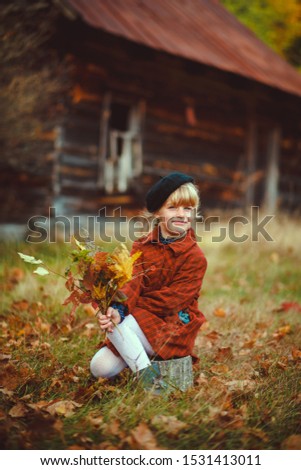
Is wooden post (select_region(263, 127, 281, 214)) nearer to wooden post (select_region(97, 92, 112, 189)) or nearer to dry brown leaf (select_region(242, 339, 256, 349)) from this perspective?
wooden post (select_region(97, 92, 112, 189))

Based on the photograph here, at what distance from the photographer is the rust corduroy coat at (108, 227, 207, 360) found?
8.41 ft

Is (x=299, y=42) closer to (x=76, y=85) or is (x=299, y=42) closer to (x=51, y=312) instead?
(x=76, y=85)

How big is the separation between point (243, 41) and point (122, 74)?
4347 millimetres

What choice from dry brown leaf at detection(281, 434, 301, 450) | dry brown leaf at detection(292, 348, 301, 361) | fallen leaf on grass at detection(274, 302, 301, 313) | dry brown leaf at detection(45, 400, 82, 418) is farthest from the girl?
fallen leaf on grass at detection(274, 302, 301, 313)

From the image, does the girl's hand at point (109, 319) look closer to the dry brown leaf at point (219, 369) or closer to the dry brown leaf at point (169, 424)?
the dry brown leaf at point (169, 424)

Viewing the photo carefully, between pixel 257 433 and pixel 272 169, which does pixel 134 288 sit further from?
pixel 272 169

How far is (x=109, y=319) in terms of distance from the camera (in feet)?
7.89

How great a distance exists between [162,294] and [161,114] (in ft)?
25.2

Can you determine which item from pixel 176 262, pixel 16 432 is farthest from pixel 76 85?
pixel 16 432

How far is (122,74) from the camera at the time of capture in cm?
905

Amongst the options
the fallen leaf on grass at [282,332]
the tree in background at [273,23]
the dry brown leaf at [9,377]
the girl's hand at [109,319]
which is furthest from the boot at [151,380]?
the tree in background at [273,23]

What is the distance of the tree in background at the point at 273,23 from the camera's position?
685 inches

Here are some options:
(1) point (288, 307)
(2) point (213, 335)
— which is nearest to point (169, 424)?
(2) point (213, 335)

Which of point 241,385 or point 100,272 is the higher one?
point 100,272
